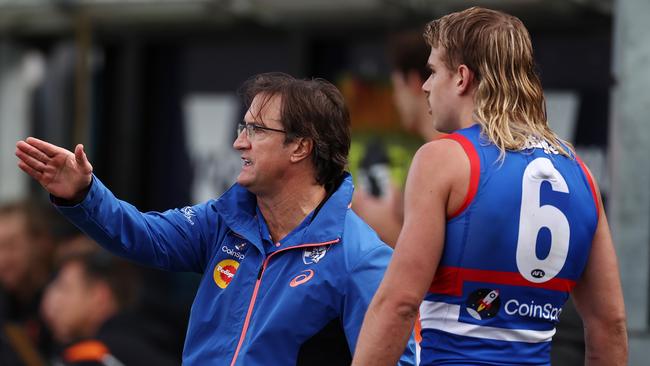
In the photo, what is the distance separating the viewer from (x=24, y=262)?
8.08 meters

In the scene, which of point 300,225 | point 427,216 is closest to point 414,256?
point 427,216

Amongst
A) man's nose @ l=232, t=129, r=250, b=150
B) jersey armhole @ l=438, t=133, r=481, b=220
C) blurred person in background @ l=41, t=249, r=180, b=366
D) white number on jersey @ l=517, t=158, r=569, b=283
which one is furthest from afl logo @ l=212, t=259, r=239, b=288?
blurred person in background @ l=41, t=249, r=180, b=366

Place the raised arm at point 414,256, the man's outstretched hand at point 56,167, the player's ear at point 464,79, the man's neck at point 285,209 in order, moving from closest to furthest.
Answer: the raised arm at point 414,256 → the player's ear at point 464,79 → the man's outstretched hand at point 56,167 → the man's neck at point 285,209

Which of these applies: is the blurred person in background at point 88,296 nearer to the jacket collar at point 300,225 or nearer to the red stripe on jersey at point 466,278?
the jacket collar at point 300,225

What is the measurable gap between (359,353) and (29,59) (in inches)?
252

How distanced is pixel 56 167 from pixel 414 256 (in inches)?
39.6

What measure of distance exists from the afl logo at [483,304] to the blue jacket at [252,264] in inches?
16.9

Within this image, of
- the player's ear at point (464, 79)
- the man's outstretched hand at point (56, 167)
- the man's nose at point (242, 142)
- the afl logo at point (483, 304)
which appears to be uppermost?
the player's ear at point (464, 79)

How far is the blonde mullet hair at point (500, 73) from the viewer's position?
2.93m

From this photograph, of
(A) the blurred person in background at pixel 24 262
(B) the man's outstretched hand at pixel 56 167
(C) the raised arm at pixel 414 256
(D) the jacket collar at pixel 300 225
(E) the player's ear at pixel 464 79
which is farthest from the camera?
(A) the blurred person in background at pixel 24 262

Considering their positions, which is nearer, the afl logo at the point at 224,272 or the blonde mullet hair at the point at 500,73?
the blonde mullet hair at the point at 500,73

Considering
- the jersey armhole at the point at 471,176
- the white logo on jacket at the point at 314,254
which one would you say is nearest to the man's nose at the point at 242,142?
the white logo on jacket at the point at 314,254

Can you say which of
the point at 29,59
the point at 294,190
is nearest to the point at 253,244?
the point at 294,190

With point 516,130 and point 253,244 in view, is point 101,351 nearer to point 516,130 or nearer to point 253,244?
point 253,244
